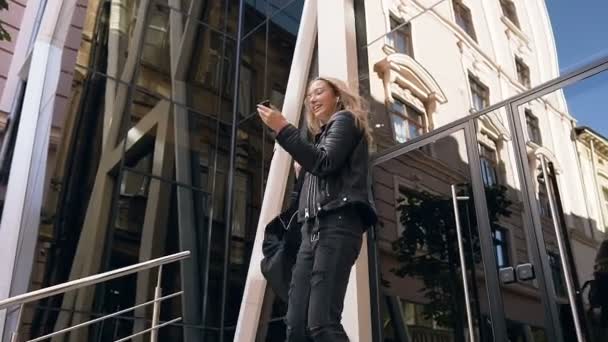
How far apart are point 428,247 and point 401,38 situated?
7.46 ft

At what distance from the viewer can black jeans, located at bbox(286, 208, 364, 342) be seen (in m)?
2.04

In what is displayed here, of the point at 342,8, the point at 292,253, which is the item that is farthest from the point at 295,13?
the point at 292,253

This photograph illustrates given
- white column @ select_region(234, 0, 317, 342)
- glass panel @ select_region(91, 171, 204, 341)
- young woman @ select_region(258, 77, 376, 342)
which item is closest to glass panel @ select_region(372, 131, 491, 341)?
white column @ select_region(234, 0, 317, 342)

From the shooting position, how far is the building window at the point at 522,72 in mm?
4415

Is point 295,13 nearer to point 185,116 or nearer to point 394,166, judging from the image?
point 185,116

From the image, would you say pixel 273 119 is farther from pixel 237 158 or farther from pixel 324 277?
pixel 237 158

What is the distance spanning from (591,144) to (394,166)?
1.74 meters

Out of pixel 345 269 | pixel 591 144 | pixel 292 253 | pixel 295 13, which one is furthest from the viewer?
pixel 295 13

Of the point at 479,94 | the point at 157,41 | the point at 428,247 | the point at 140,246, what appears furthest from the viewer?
the point at 157,41

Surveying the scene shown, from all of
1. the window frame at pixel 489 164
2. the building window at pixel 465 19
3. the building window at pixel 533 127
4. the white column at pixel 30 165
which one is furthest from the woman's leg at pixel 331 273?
the white column at pixel 30 165

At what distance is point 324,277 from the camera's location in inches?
81.7

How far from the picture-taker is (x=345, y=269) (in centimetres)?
212

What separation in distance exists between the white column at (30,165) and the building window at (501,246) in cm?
504

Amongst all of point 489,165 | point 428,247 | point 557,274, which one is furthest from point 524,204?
point 428,247
